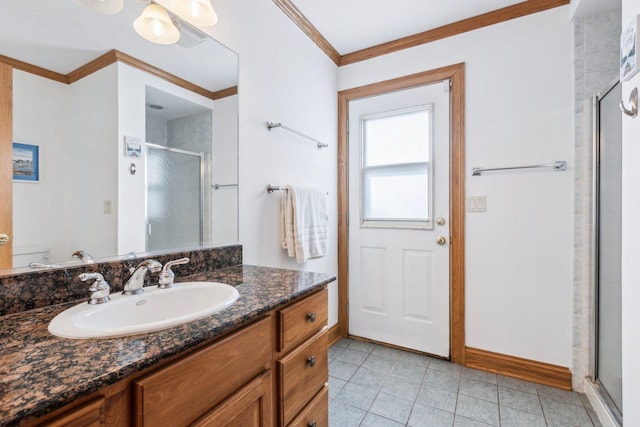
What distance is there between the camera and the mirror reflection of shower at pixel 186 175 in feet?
3.89

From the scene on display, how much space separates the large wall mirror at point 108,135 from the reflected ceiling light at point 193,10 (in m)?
0.04

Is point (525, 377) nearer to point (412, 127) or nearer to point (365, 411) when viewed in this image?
point (365, 411)

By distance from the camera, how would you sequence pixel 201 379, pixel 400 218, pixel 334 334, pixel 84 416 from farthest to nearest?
pixel 334 334
pixel 400 218
pixel 201 379
pixel 84 416

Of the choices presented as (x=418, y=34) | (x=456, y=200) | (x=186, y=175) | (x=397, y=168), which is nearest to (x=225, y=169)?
(x=186, y=175)

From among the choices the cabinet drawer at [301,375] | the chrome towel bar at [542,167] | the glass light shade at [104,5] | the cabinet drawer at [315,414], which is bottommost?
the cabinet drawer at [315,414]

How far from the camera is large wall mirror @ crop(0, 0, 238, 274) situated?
886 millimetres

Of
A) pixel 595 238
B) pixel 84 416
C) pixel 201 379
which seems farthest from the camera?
pixel 595 238

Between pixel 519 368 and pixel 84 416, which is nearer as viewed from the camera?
pixel 84 416

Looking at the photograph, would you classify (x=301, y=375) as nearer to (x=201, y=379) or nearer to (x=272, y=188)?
(x=201, y=379)

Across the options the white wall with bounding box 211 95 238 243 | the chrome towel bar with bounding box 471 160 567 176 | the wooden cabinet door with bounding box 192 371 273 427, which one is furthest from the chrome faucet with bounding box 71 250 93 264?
the chrome towel bar with bounding box 471 160 567 176

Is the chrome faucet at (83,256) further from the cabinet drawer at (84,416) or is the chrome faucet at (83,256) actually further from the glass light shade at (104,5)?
the glass light shade at (104,5)

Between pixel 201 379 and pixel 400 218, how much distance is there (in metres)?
1.85

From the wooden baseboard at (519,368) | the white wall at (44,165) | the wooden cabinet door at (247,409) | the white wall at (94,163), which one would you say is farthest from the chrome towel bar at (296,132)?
the wooden baseboard at (519,368)

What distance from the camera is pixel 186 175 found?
4.33ft
